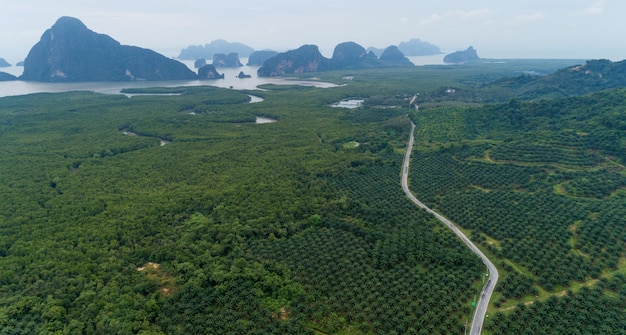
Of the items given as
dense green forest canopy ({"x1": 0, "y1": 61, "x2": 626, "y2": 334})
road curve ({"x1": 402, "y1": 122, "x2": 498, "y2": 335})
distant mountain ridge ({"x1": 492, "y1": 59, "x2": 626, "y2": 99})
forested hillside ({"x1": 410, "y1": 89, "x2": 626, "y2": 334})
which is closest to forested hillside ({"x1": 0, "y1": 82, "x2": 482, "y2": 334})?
dense green forest canopy ({"x1": 0, "y1": 61, "x2": 626, "y2": 334})

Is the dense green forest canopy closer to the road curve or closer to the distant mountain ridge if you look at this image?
the road curve

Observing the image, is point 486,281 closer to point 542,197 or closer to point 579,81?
point 542,197

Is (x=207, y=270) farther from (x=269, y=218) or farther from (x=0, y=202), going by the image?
(x=0, y=202)

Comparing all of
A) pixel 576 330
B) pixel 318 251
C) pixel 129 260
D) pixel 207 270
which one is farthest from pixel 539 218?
pixel 129 260

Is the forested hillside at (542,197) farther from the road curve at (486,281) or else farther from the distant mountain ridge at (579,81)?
the distant mountain ridge at (579,81)

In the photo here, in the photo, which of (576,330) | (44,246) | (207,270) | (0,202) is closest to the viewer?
(576,330)

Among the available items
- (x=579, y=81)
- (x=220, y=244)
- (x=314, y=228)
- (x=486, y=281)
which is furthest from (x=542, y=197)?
(x=579, y=81)

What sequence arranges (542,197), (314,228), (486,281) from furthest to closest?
(542,197) < (314,228) < (486,281)

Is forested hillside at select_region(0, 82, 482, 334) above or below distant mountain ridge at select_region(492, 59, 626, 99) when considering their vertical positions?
below
